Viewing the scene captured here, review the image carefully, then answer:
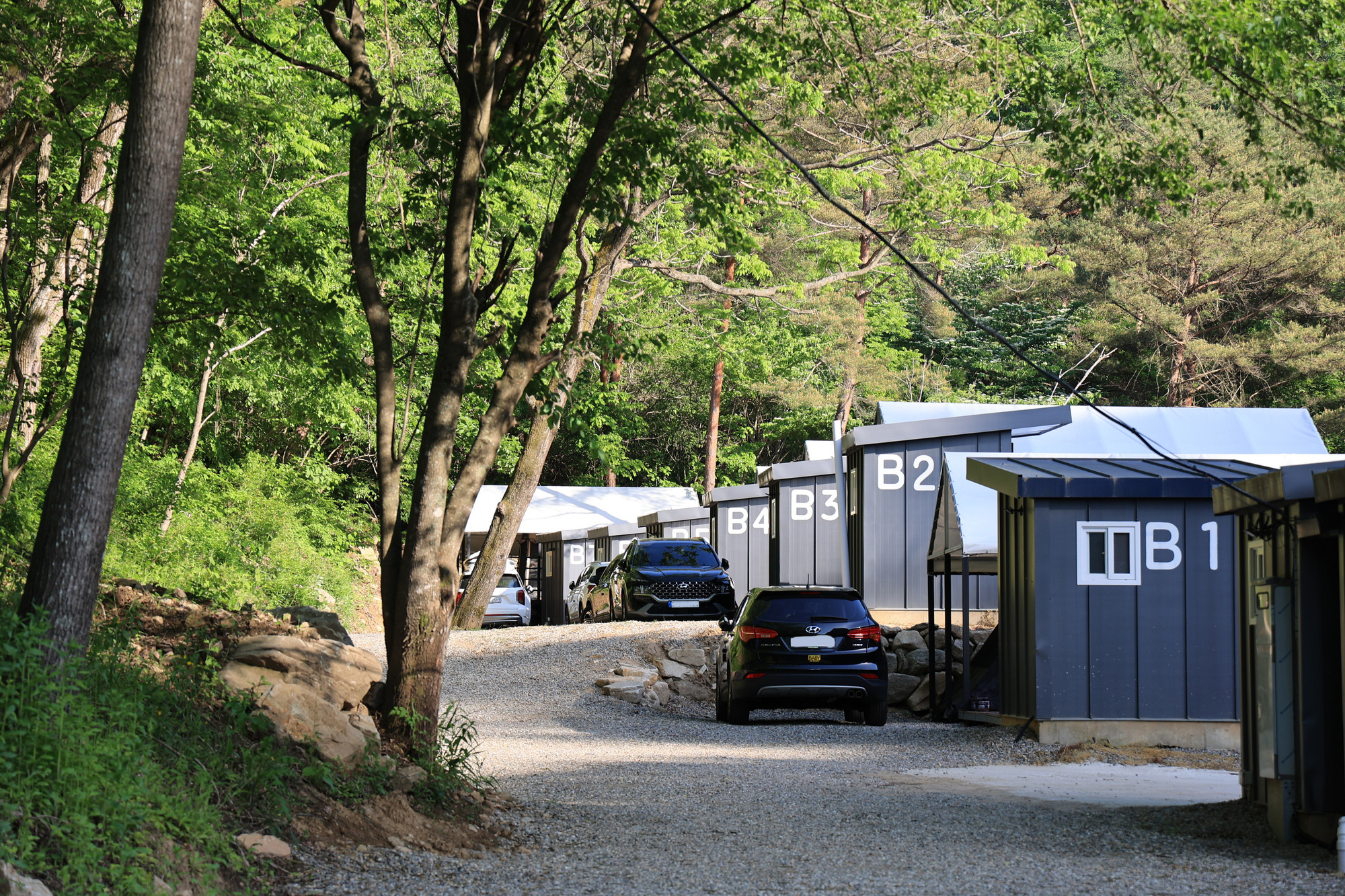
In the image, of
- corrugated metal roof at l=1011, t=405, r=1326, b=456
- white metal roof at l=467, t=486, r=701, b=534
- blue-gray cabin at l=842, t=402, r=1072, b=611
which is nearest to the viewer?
blue-gray cabin at l=842, t=402, r=1072, b=611

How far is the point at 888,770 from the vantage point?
10609mm

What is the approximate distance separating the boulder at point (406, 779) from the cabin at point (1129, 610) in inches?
264

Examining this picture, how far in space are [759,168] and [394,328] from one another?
12.5 metres

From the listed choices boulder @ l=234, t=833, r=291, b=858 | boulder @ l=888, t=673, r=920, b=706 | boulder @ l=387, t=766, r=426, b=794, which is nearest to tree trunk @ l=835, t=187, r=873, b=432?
boulder @ l=888, t=673, r=920, b=706

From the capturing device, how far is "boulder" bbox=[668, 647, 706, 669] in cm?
1777

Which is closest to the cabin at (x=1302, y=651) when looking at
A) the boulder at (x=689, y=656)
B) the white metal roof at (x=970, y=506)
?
the white metal roof at (x=970, y=506)

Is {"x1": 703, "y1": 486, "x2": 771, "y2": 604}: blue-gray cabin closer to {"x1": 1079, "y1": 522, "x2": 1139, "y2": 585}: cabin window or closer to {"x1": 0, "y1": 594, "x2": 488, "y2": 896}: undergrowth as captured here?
{"x1": 1079, "y1": 522, "x2": 1139, "y2": 585}: cabin window

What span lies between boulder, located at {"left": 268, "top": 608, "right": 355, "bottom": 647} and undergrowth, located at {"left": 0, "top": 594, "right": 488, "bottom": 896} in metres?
2.63

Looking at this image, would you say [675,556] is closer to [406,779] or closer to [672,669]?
[672,669]

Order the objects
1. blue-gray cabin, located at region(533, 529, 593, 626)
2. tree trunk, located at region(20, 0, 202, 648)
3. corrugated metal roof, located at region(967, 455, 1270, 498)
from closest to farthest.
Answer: tree trunk, located at region(20, 0, 202, 648) → corrugated metal roof, located at region(967, 455, 1270, 498) → blue-gray cabin, located at region(533, 529, 593, 626)

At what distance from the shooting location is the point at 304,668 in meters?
8.11

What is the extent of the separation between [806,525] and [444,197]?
14129 millimetres

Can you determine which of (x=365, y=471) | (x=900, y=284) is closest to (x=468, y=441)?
(x=365, y=471)

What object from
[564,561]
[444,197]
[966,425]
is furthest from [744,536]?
[444,197]
